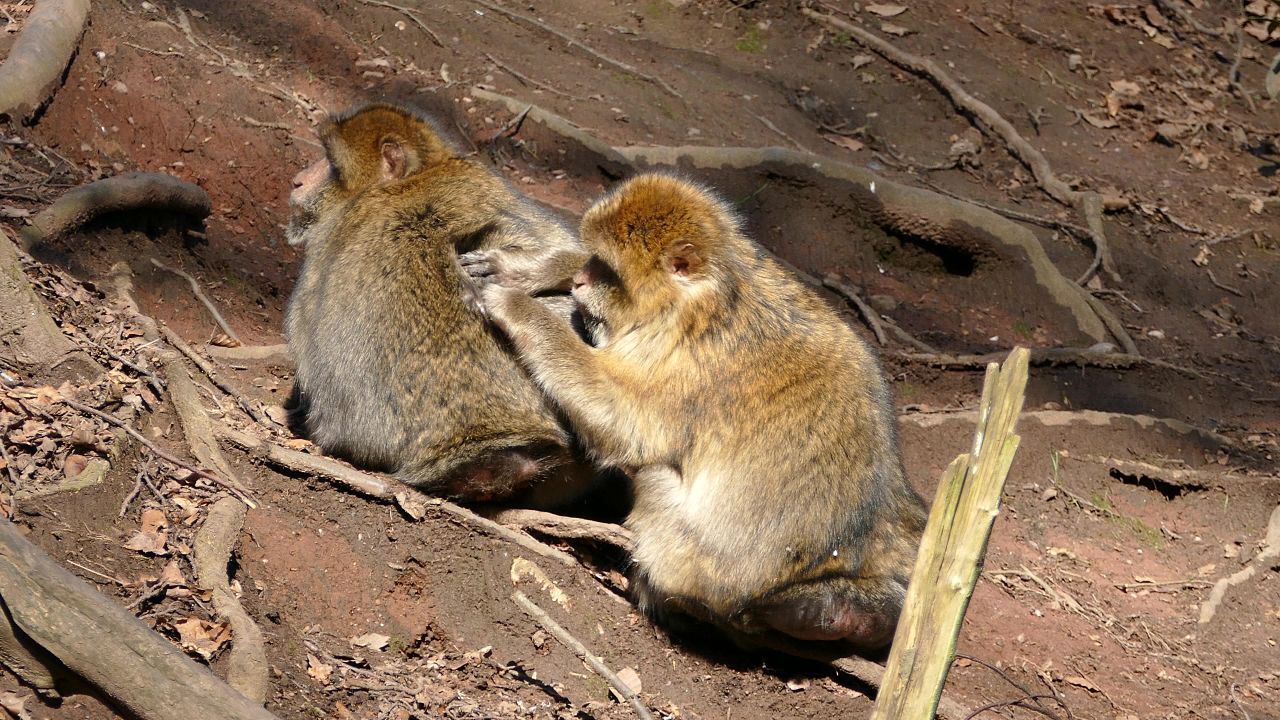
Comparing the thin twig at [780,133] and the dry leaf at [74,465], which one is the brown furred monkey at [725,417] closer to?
the dry leaf at [74,465]

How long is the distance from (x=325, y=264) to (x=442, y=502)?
1244 millimetres

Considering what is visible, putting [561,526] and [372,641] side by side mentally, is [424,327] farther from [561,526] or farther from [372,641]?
[372,641]

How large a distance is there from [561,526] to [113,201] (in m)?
3.08

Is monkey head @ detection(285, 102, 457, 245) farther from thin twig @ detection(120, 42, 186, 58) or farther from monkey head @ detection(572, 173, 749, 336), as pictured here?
thin twig @ detection(120, 42, 186, 58)

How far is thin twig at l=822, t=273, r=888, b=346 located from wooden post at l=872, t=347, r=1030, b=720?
4.83 m

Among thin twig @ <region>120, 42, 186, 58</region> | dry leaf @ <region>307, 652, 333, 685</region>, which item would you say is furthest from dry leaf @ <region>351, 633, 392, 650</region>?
thin twig @ <region>120, 42, 186, 58</region>

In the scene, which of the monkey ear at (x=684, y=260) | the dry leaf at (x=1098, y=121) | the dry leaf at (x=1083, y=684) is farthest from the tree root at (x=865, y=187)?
the monkey ear at (x=684, y=260)

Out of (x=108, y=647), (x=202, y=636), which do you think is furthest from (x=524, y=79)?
(x=108, y=647)

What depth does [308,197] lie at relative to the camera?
5348mm

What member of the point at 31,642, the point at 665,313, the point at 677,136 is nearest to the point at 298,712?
the point at 31,642

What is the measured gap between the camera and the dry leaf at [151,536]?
3.99m

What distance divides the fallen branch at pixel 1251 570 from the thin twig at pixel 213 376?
16.3ft

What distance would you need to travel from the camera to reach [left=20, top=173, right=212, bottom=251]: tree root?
5.63m

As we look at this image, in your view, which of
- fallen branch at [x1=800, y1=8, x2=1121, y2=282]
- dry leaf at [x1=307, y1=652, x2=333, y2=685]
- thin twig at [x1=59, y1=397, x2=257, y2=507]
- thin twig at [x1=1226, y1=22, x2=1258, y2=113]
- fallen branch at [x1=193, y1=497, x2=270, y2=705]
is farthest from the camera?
thin twig at [x1=1226, y1=22, x2=1258, y2=113]
